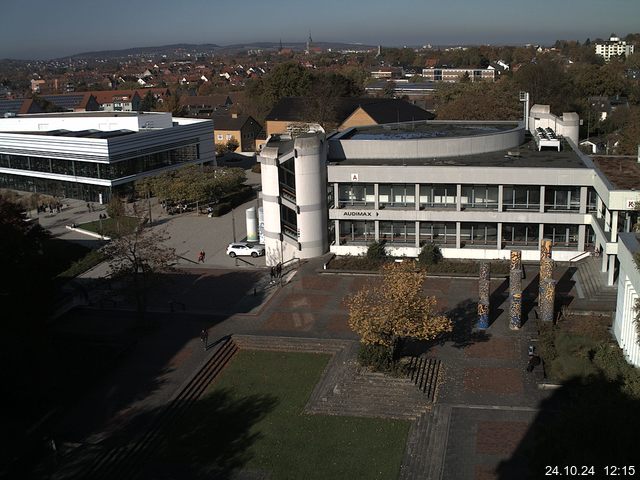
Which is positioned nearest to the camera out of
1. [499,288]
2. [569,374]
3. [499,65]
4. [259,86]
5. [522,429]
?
[522,429]

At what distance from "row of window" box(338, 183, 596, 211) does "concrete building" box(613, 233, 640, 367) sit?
10.7 meters

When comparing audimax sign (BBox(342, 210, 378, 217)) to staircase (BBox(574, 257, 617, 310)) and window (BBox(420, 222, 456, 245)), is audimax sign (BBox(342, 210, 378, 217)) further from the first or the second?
staircase (BBox(574, 257, 617, 310))

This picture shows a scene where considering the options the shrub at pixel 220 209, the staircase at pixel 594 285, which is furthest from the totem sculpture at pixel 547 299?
the shrub at pixel 220 209

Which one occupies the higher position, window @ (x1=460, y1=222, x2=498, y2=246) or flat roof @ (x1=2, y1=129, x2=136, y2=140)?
flat roof @ (x1=2, y1=129, x2=136, y2=140)

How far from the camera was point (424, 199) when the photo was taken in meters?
40.0

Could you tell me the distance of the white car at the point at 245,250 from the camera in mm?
42688

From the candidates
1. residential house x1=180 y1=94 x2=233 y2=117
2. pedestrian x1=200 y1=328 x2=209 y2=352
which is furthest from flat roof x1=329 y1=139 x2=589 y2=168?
residential house x1=180 y1=94 x2=233 y2=117

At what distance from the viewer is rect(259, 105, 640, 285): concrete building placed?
38.2 meters

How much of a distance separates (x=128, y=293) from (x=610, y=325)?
21.6 metres

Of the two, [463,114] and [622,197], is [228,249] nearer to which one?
[622,197]

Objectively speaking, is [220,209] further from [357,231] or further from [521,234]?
[521,234]

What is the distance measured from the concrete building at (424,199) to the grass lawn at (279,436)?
49.2 feet

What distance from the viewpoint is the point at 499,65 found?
188 meters

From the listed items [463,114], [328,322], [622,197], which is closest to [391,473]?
[328,322]
